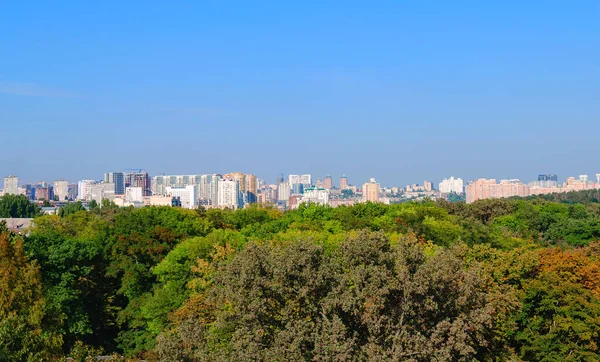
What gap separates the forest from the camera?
14812 millimetres

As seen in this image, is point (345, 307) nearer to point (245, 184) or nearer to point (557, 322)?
point (557, 322)

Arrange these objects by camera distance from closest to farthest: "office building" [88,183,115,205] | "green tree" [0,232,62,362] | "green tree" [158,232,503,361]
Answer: "green tree" [158,232,503,361], "green tree" [0,232,62,362], "office building" [88,183,115,205]

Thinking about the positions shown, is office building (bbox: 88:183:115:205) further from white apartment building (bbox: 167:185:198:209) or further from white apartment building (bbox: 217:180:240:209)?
white apartment building (bbox: 217:180:240:209)

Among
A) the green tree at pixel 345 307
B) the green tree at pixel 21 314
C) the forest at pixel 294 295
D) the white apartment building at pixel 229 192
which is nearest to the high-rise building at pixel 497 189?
the white apartment building at pixel 229 192

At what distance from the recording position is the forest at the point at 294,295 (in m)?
14.8

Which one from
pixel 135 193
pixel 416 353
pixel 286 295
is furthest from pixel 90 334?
pixel 135 193

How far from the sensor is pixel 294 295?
15328 mm

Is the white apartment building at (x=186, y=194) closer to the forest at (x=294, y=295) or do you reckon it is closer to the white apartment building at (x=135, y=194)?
the white apartment building at (x=135, y=194)

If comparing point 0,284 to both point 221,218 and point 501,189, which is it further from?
point 501,189

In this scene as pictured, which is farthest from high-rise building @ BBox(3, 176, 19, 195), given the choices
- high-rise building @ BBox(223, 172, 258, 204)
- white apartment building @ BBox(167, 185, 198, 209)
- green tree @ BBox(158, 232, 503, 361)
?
green tree @ BBox(158, 232, 503, 361)

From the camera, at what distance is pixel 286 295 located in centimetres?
1530

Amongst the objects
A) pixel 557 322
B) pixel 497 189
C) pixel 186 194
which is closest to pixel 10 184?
pixel 186 194

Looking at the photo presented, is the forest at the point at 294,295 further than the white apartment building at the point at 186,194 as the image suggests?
No

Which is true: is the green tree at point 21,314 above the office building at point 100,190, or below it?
below
